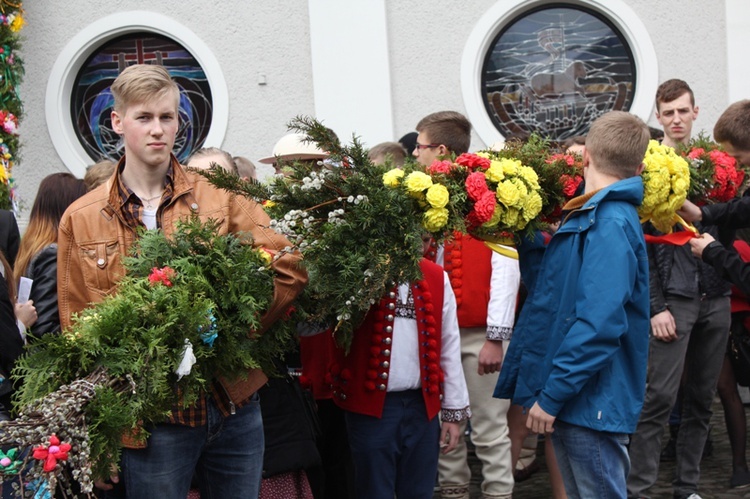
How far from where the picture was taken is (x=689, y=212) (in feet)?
15.0

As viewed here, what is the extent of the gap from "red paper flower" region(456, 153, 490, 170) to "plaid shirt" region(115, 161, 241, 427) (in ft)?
3.78

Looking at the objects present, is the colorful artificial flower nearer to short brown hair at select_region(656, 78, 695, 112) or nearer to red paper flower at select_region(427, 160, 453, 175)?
red paper flower at select_region(427, 160, 453, 175)

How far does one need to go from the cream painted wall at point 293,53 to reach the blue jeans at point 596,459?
4.93 m

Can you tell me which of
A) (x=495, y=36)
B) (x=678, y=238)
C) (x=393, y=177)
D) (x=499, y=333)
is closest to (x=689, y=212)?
(x=678, y=238)

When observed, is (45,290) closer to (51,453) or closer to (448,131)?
(51,453)

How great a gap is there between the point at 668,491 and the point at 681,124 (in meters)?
2.24

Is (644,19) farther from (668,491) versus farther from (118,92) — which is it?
(118,92)

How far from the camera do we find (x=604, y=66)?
8.32 m

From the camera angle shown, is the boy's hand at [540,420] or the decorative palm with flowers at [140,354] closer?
the decorative palm with flowers at [140,354]

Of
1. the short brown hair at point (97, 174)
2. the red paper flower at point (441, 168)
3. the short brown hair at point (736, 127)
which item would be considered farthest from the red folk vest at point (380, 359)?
the short brown hair at point (736, 127)

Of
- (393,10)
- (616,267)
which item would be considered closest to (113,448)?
(616,267)

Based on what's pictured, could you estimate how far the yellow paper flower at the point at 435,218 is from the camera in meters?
3.63

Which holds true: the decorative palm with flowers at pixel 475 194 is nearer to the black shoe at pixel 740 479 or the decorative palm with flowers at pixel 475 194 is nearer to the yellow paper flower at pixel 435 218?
the yellow paper flower at pixel 435 218

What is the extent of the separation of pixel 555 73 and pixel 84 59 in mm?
4271
